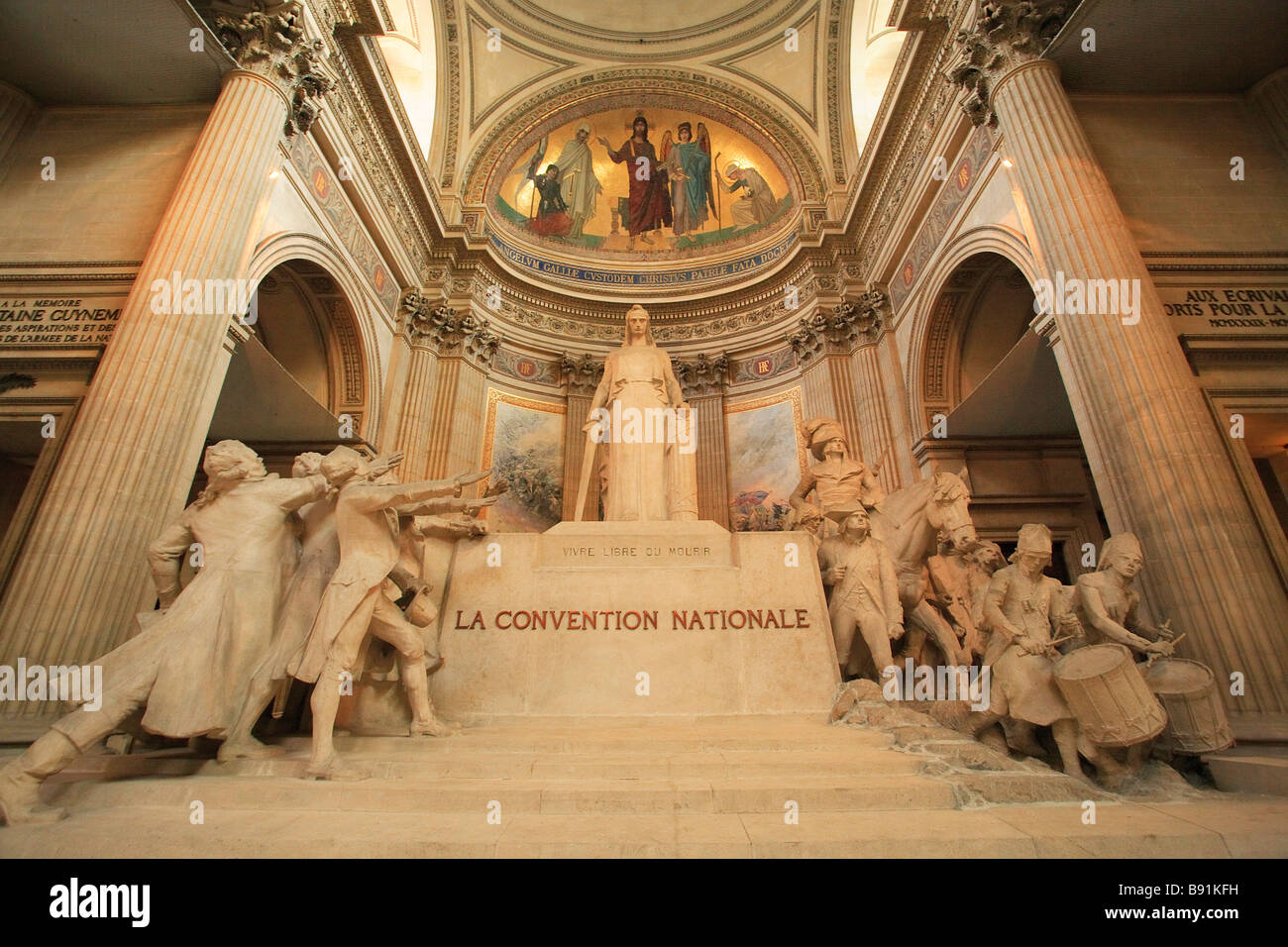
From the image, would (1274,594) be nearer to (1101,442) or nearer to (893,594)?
(1101,442)

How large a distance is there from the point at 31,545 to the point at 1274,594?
9.55m

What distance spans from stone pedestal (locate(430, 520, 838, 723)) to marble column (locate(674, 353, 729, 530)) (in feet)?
28.9

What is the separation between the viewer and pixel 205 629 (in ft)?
10.3

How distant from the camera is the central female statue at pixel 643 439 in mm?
5723

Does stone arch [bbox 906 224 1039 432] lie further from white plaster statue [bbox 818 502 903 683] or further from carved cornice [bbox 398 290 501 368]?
carved cornice [bbox 398 290 501 368]

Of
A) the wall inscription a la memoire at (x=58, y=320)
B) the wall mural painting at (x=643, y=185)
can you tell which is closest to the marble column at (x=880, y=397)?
the wall mural painting at (x=643, y=185)

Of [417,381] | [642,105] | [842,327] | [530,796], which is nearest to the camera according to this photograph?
[530,796]

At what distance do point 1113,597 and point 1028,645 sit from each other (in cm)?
84

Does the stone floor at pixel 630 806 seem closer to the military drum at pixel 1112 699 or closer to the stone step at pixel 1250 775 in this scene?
the stone step at pixel 1250 775

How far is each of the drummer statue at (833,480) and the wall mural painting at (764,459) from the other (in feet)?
25.0

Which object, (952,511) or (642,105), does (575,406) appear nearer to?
(642,105)

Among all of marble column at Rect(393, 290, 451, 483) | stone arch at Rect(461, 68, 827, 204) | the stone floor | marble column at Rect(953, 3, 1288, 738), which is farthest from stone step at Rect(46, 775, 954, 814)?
stone arch at Rect(461, 68, 827, 204)

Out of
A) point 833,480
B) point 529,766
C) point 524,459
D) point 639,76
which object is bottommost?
point 529,766

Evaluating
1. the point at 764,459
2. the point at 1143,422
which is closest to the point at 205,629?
the point at 1143,422
